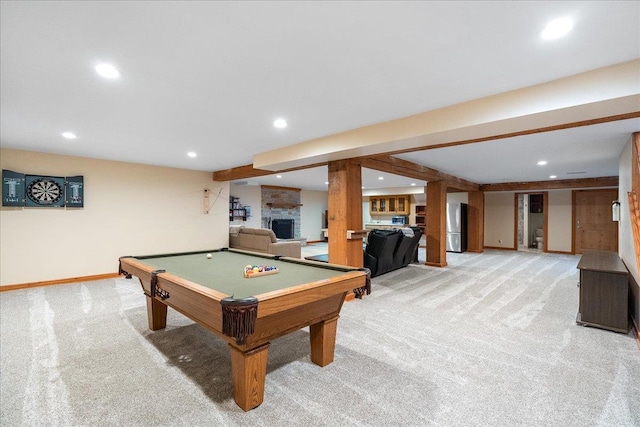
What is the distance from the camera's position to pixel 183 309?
2.21 m

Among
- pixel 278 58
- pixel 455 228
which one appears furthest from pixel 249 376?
pixel 455 228

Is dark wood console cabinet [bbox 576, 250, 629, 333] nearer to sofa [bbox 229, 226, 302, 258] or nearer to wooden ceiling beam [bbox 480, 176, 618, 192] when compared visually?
sofa [bbox 229, 226, 302, 258]

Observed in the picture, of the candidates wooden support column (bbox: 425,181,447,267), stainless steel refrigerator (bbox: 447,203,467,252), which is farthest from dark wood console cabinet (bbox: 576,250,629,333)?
stainless steel refrigerator (bbox: 447,203,467,252)

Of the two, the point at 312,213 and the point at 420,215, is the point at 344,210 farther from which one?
the point at 312,213

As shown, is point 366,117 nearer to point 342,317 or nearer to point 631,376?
point 342,317

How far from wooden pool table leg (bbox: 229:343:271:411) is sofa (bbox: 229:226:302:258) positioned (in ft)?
14.2

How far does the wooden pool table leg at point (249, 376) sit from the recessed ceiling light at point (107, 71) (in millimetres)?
2164

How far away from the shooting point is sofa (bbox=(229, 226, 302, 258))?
6.26 meters

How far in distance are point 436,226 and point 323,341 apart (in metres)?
5.26

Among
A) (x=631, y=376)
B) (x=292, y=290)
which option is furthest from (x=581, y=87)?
(x=292, y=290)

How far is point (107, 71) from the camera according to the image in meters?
2.13

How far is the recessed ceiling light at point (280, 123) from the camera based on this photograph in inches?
127

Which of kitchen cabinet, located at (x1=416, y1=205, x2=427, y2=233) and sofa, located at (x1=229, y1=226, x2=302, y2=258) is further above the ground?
kitchen cabinet, located at (x1=416, y1=205, x2=427, y2=233)

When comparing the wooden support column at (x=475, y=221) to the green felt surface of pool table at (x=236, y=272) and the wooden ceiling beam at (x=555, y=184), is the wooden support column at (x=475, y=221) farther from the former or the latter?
the green felt surface of pool table at (x=236, y=272)
